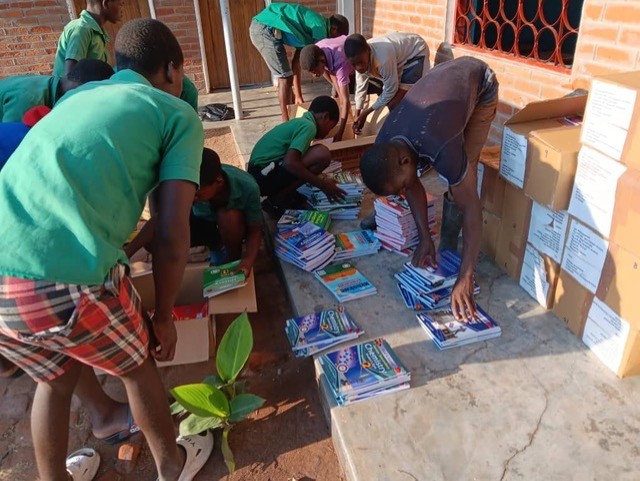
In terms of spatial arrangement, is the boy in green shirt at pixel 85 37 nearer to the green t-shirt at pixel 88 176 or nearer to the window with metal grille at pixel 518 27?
the green t-shirt at pixel 88 176

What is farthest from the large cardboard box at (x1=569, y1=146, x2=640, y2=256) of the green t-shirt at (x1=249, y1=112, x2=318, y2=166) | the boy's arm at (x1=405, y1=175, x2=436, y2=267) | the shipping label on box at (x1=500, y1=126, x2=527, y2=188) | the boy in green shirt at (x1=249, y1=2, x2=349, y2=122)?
the boy in green shirt at (x1=249, y1=2, x2=349, y2=122)

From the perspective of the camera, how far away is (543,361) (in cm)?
208

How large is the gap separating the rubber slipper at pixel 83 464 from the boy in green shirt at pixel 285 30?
414cm

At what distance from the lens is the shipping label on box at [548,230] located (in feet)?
7.00

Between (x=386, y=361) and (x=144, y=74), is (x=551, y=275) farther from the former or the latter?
(x=144, y=74)

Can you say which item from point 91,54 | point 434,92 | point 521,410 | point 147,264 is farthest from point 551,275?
point 91,54

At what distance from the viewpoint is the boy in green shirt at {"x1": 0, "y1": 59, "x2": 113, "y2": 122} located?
9.02 feet

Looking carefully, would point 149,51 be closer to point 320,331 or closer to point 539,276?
point 320,331

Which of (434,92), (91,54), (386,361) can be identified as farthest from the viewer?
(91,54)

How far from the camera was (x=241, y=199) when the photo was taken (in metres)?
2.81

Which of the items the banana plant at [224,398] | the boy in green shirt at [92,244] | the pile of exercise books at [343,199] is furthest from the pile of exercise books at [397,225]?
the boy in green shirt at [92,244]

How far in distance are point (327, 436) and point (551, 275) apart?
4.19 ft

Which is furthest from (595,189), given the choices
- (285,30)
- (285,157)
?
(285,30)

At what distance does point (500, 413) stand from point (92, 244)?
5.18 feet
